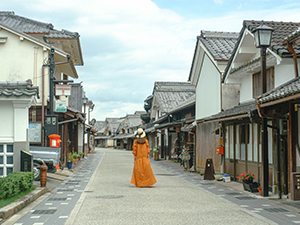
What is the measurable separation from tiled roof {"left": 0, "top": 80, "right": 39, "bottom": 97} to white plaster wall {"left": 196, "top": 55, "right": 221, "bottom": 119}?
31.3ft

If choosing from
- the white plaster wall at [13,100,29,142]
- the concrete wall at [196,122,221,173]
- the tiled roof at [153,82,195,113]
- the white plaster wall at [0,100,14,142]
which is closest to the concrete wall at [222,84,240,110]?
the concrete wall at [196,122,221,173]

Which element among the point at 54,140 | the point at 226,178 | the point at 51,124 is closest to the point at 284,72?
the point at 226,178

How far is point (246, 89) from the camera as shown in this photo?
591 inches

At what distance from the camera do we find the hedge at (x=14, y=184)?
8656 mm

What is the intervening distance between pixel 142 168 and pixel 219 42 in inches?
384

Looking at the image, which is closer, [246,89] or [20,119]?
[20,119]

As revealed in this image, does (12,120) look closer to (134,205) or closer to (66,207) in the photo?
(66,207)

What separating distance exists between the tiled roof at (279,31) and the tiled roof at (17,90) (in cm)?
737

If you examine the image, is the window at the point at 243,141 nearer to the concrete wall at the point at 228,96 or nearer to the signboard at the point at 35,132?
the concrete wall at the point at 228,96

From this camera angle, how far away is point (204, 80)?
20156 millimetres

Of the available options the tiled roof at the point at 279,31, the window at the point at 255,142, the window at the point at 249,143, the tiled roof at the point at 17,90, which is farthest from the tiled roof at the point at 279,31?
the tiled roof at the point at 17,90

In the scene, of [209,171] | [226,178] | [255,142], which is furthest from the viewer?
[209,171]

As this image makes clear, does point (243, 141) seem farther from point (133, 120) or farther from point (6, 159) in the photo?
point (133, 120)

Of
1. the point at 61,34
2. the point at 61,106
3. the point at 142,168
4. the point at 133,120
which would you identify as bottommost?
the point at 142,168
